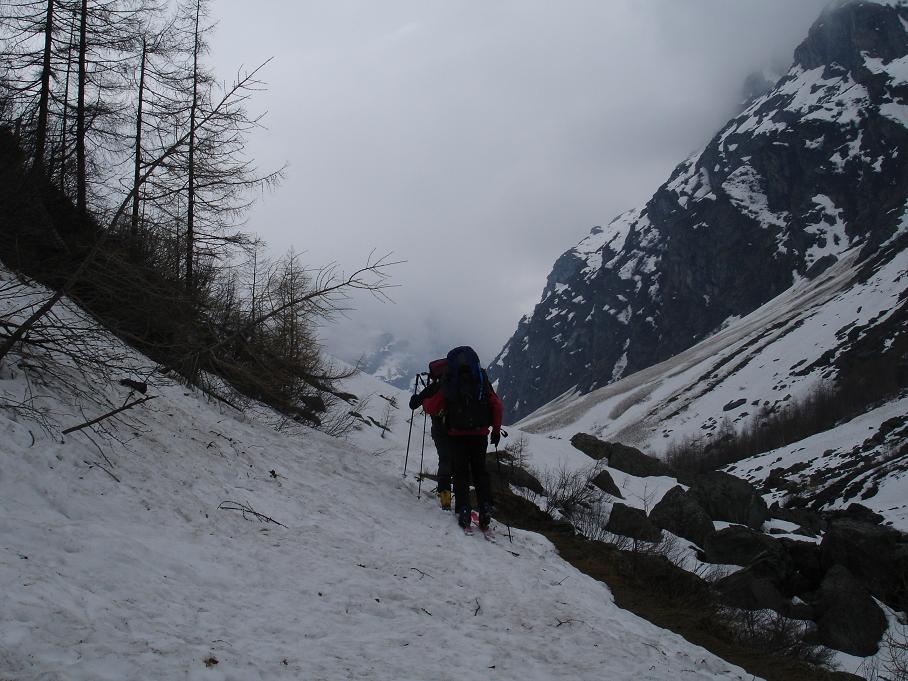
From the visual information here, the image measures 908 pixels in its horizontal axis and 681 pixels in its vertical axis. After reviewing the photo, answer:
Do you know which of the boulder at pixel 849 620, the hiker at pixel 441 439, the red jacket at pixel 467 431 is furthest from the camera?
the boulder at pixel 849 620

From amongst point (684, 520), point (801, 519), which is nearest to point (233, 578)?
point (684, 520)

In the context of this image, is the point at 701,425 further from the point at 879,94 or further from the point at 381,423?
the point at 879,94

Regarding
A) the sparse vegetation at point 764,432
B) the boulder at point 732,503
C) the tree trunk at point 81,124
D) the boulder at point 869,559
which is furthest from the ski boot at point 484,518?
the sparse vegetation at point 764,432

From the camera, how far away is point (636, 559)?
8.20 metres

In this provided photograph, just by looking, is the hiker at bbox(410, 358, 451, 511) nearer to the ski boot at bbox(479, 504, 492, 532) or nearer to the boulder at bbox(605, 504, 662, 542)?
the ski boot at bbox(479, 504, 492, 532)

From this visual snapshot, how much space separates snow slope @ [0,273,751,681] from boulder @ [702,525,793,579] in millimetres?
7216

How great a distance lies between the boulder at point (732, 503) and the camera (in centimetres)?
1753

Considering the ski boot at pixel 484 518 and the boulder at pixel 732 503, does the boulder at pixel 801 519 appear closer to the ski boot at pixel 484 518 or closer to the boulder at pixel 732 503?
the boulder at pixel 732 503

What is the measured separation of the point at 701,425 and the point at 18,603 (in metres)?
102

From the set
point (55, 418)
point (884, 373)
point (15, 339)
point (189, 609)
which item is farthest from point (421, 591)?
point (884, 373)

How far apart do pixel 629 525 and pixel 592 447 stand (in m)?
14.7

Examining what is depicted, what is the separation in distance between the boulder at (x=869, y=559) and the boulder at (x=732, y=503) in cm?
402

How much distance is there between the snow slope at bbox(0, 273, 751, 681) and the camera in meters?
3.22

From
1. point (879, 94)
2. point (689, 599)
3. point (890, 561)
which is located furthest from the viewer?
point (879, 94)
